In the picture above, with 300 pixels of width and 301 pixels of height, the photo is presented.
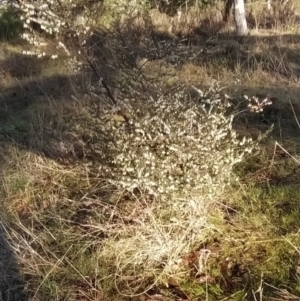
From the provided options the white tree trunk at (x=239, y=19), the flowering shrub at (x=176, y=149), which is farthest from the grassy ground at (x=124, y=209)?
the white tree trunk at (x=239, y=19)

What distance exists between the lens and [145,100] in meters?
4.28

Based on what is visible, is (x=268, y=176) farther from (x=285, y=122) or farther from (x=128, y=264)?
(x=128, y=264)

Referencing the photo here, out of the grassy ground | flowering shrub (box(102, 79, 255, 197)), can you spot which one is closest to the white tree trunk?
the grassy ground

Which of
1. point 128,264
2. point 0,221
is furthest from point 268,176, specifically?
point 0,221

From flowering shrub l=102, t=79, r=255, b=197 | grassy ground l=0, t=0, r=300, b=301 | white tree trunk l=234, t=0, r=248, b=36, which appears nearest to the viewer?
grassy ground l=0, t=0, r=300, b=301

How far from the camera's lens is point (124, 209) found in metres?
4.04

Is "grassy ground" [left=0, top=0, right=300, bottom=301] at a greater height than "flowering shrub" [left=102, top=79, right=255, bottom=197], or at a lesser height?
lesser

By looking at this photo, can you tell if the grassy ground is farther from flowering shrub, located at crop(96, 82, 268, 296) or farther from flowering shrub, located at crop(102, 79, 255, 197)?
flowering shrub, located at crop(102, 79, 255, 197)

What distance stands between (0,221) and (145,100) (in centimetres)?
145

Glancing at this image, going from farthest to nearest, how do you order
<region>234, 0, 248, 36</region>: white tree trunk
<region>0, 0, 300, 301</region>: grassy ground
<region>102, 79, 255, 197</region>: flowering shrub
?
<region>234, 0, 248, 36</region>: white tree trunk < <region>102, 79, 255, 197</region>: flowering shrub < <region>0, 0, 300, 301</region>: grassy ground

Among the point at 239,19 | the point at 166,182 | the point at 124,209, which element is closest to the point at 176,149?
the point at 166,182

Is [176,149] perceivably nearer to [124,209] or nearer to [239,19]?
[124,209]

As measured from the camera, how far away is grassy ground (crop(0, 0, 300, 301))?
3.57 meters

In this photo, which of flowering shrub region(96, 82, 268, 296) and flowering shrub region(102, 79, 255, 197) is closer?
flowering shrub region(96, 82, 268, 296)
